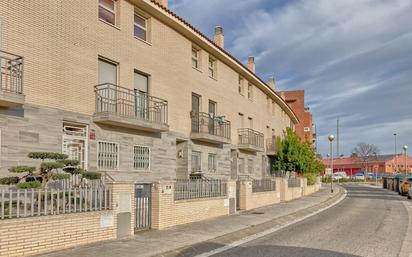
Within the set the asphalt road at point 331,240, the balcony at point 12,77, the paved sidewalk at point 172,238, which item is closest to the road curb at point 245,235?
the paved sidewalk at point 172,238

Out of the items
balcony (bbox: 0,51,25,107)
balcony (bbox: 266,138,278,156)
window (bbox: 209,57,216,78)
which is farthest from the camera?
balcony (bbox: 266,138,278,156)

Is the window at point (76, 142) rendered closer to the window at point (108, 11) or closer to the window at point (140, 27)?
the window at point (108, 11)

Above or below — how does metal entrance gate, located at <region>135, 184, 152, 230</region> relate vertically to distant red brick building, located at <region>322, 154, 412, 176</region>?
above

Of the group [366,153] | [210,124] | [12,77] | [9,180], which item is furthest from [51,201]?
[366,153]

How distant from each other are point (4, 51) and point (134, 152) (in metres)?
6.74

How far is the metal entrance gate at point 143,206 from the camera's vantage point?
41.0 feet

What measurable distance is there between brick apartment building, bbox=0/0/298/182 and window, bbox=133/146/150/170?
43mm

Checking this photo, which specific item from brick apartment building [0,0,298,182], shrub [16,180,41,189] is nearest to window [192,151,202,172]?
brick apartment building [0,0,298,182]

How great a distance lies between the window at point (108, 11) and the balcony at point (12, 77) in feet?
15.0

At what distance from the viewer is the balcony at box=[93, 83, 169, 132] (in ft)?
47.9

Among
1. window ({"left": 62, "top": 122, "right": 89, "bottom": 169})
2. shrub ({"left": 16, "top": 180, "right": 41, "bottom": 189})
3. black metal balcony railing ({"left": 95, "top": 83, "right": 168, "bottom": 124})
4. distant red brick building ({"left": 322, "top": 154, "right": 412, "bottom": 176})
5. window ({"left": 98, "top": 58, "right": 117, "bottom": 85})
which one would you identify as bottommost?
distant red brick building ({"left": 322, "top": 154, "right": 412, "bottom": 176})

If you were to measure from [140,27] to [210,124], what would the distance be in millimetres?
7540

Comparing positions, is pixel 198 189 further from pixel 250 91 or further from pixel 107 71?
pixel 250 91

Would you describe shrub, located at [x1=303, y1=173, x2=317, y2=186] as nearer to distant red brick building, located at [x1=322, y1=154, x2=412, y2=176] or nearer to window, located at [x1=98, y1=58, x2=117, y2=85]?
window, located at [x1=98, y1=58, x2=117, y2=85]
